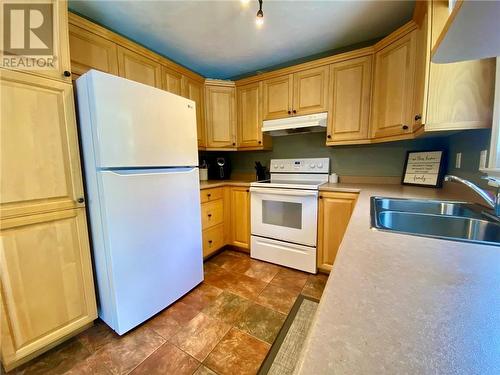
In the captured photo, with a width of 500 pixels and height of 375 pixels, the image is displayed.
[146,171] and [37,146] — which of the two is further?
[146,171]

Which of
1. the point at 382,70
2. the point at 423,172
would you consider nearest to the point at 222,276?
the point at 423,172

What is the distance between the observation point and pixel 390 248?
645mm

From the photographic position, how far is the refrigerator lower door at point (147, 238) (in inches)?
50.6

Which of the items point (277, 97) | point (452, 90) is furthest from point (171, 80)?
point (452, 90)

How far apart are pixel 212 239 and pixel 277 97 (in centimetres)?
177

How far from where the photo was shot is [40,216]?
3.81ft

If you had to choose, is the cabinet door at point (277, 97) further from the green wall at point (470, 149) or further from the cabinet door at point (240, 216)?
the green wall at point (470, 149)

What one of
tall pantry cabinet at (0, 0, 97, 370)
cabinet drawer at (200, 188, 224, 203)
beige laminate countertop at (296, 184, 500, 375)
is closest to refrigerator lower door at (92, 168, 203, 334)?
tall pantry cabinet at (0, 0, 97, 370)

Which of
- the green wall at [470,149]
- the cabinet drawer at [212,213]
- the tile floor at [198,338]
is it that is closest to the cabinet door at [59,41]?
the cabinet drawer at [212,213]

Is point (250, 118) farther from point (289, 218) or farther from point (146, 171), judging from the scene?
point (146, 171)

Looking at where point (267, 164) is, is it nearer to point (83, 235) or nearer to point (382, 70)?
point (382, 70)

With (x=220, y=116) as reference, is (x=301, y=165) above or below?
below

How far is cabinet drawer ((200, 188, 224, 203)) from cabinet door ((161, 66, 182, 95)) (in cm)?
109

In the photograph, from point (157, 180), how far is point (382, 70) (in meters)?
2.10
